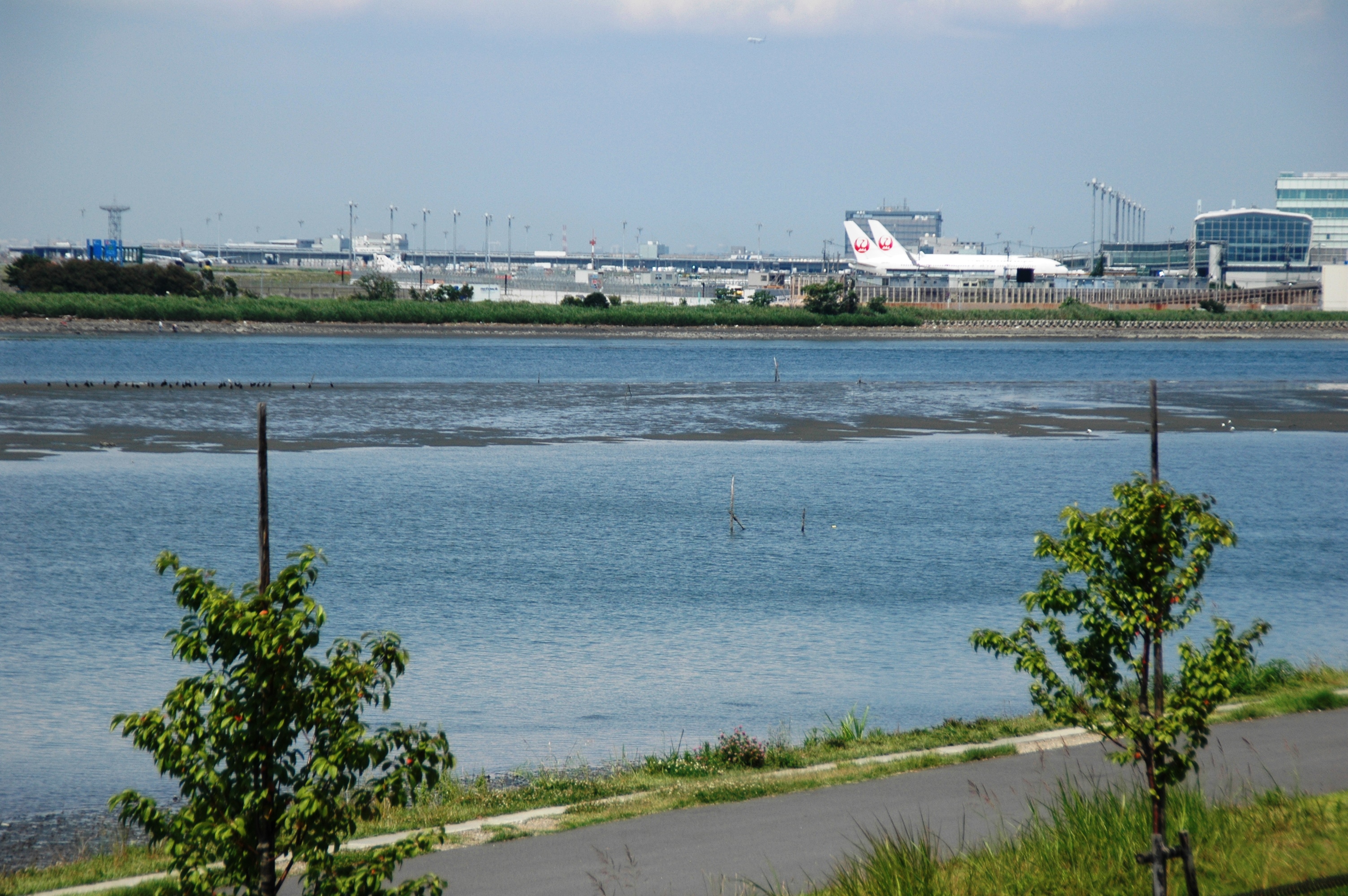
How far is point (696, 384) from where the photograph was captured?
3100 inches

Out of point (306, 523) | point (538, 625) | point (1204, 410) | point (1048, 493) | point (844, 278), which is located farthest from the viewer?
point (844, 278)

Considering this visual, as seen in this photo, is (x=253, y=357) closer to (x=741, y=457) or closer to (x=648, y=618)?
(x=741, y=457)

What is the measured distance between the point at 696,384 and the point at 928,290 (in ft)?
395

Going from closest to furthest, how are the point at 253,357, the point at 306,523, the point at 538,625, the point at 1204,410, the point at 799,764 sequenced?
the point at 799,764 < the point at 538,625 < the point at 306,523 < the point at 1204,410 < the point at 253,357

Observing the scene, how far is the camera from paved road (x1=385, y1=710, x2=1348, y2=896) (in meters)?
9.58

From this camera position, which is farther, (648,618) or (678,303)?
(678,303)

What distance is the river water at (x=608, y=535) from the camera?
1772 centimetres

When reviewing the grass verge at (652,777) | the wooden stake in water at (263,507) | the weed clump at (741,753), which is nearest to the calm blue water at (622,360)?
the grass verge at (652,777)

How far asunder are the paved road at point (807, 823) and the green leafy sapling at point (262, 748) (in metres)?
2.97

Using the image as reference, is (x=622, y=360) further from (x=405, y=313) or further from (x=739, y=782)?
(x=739, y=782)

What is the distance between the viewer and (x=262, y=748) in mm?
6484

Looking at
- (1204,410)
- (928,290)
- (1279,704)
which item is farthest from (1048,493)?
(928,290)

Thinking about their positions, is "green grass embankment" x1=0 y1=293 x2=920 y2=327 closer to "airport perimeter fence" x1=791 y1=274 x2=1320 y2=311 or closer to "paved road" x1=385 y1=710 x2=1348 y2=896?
"airport perimeter fence" x1=791 y1=274 x2=1320 y2=311

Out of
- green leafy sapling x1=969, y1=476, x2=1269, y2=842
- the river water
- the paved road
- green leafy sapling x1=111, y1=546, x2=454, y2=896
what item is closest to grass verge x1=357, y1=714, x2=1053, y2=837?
the paved road
